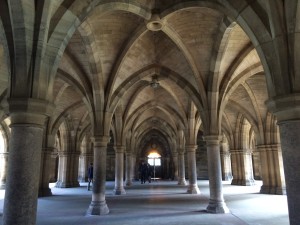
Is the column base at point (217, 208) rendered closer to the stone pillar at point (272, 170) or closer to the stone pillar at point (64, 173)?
the stone pillar at point (272, 170)

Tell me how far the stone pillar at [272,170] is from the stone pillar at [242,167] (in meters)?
5.38

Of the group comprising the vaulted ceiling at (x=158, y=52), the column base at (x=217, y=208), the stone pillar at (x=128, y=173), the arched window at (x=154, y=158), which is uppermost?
the vaulted ceiling at (x=158, y=52)

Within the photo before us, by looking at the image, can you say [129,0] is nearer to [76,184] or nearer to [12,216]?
[12,216]

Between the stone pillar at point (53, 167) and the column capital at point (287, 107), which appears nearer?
the column capital at point (287, 107)

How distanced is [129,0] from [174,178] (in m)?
27.0

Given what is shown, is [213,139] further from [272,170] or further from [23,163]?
[272,170]

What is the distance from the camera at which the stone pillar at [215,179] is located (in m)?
8.68

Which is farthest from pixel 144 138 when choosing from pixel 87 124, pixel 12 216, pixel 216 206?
pixel 12 216

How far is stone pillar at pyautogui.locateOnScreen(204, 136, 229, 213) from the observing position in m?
8.68

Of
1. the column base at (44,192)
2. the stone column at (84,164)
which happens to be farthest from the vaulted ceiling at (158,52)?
the stone column at (84,164)

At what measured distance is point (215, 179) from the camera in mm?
9070

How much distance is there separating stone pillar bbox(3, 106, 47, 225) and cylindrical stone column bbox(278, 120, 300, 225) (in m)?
3.89

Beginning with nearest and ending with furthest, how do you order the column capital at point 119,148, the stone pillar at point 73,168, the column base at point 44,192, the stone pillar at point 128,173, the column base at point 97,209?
1. the column base at point 97,209
2. the column base at point 44,192
3. the column capital at point 119,148
4. the stone pillar at point 73,168
5. the stone pillar at point 128,173

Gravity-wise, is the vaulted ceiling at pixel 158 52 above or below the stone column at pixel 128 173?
above
